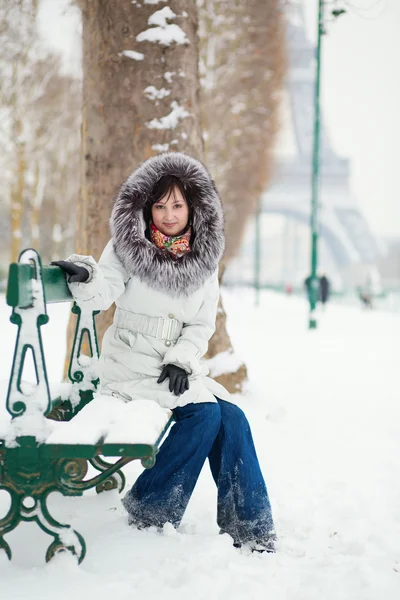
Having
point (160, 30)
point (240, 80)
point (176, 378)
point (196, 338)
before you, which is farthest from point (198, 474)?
point (240, 80)

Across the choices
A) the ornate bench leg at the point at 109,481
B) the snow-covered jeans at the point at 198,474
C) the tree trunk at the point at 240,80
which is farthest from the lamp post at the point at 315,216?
the snow-covered jeans at the point at 198,474

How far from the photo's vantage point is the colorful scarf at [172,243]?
2957mm

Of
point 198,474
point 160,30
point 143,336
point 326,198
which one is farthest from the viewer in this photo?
point 326,198

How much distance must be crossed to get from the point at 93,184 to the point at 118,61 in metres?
0.86

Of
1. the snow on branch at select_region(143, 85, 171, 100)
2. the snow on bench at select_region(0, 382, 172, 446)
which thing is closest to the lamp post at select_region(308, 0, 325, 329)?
the snow on branch at select_region(143, 85, 171, 100)

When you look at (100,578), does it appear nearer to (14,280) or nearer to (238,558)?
(238,558)

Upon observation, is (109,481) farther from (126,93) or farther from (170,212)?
(126,93)

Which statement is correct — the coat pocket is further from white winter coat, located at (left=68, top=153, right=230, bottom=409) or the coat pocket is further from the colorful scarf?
the colorful scarf

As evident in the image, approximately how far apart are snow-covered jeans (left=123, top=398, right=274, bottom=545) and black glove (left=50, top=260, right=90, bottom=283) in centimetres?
66

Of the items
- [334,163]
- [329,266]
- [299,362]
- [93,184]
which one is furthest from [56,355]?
[329,266]

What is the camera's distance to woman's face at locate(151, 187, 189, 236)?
295 centimetres

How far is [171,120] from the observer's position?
480 cm

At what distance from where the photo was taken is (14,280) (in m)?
2.11

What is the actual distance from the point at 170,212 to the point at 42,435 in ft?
3.74
